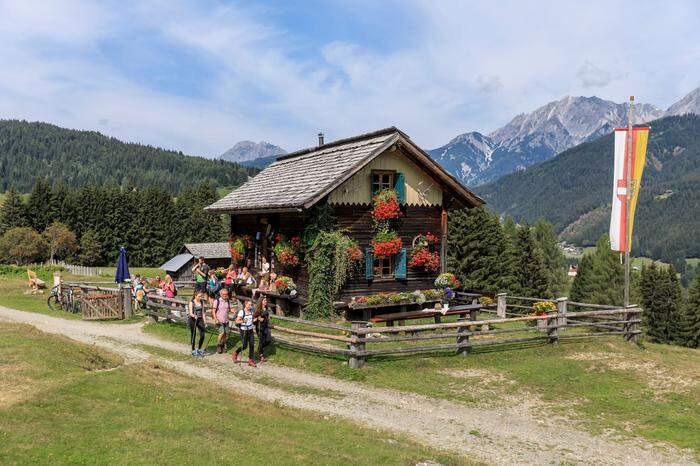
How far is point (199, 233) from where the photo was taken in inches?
3893

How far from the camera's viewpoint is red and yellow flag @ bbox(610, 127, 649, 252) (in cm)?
2033

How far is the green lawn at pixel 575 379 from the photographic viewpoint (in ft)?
41.7

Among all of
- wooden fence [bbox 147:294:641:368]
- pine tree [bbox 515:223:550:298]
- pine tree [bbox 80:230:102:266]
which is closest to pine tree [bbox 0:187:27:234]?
pine tree [bbox 80:230:102:266]

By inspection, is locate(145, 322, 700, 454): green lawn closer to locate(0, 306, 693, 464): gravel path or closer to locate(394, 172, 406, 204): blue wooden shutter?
locate(0, 306, 693, 464): gravel path

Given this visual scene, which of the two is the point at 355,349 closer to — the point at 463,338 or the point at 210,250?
the point at 463,338

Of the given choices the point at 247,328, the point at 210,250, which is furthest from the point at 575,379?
the point at 210,250

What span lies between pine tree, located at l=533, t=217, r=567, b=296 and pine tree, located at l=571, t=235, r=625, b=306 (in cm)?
231

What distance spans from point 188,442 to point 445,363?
31.7ft

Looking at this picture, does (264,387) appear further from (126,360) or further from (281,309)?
(281,309)

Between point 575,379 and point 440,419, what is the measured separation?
18.1 feet

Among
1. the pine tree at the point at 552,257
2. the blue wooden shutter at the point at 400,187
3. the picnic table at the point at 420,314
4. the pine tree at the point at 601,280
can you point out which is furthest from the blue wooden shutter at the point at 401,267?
the pine tree at the point at 552,257

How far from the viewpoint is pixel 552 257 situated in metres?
82.2

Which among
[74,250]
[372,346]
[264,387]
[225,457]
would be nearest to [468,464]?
[225,457]

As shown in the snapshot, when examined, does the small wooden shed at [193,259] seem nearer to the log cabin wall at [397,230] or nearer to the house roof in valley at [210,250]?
the house roof in valley at [210,250]
